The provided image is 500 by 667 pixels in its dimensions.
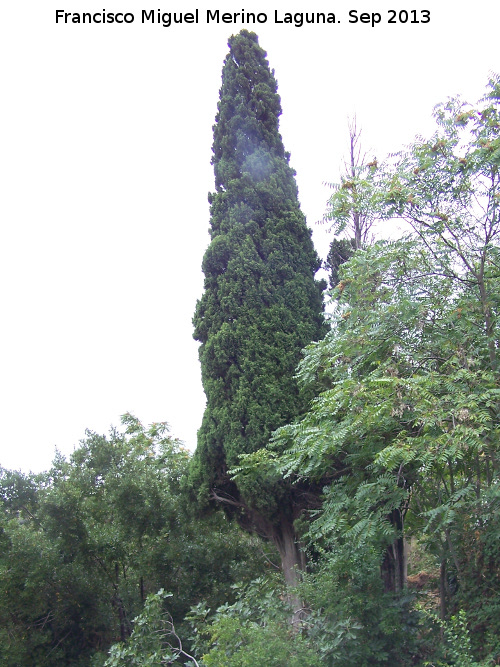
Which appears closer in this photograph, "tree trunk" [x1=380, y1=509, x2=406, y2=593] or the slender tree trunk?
the slender tree trunk

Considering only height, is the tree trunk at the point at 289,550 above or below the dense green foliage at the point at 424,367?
below

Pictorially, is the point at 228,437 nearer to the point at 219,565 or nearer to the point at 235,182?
the point at 219,565

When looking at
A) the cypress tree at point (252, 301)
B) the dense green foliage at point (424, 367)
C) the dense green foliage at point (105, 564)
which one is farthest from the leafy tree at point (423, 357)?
A: the dense green foliage at point (105, 564)

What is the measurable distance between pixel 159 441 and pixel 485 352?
879 cm

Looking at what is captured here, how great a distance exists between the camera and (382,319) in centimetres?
534

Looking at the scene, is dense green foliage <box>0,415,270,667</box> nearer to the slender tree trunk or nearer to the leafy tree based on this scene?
the leafy tree

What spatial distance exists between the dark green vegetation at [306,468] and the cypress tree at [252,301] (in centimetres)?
4

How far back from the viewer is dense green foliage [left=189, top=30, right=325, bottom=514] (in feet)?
25.3

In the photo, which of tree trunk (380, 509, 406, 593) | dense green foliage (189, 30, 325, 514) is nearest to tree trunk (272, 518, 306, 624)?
dense green foliage (189, 30, 325, 514)

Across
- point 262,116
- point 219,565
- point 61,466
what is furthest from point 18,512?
point 262,116

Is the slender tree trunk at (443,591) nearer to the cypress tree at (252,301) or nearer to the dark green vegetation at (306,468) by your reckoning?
the dark green vegetation at (306,468)

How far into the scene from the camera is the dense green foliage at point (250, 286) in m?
7.70

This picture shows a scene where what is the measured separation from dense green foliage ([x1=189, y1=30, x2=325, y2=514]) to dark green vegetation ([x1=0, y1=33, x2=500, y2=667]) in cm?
4

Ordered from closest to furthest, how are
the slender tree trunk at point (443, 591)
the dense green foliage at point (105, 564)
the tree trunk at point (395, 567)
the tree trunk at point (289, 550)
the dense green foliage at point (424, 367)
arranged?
the dense green foliage at point (424, 367), the slender tree trunk at point (443, 591), the tree trunk at point (395, 567), the tree trunk at point (289, 550), the dense green foliage at point (105, 564)
